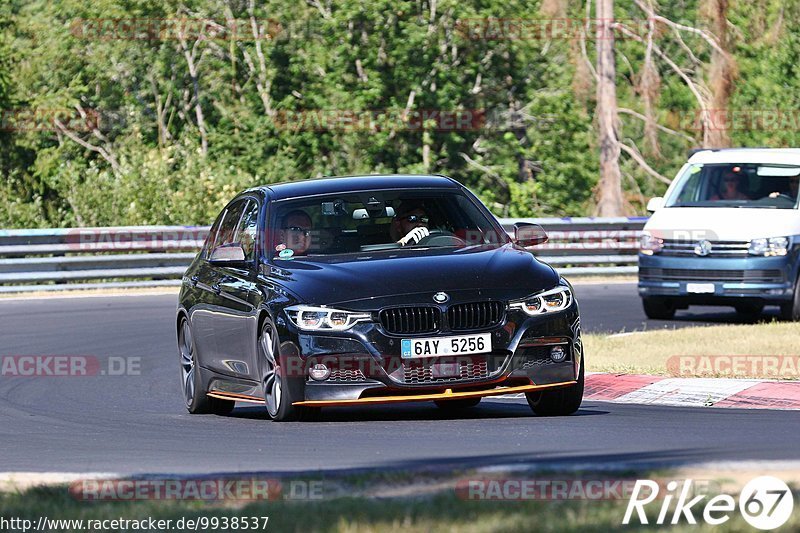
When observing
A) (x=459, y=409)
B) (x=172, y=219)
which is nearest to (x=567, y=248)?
(x=172, y=219)

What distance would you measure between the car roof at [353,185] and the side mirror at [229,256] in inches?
22.0

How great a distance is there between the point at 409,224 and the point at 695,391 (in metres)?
2.58

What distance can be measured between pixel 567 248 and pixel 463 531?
22.7 metres

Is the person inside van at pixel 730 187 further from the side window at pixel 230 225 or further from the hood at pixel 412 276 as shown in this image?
the hood at pixel 412 276

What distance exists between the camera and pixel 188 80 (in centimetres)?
4338

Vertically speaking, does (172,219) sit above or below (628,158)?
above

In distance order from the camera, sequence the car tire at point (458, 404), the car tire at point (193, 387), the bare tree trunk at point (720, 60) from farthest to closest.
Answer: the bare tree trunk at point (720, 60), the car tire at point (193, 387), the car tire at point (458, 404)

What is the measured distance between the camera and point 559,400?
11.0m

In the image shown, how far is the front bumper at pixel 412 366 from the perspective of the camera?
1024 cm

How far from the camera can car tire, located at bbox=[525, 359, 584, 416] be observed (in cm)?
1094

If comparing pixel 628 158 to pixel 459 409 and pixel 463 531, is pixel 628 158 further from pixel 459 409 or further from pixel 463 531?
pixel 463 531

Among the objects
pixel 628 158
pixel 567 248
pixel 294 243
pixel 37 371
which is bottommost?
pixel 628 158
